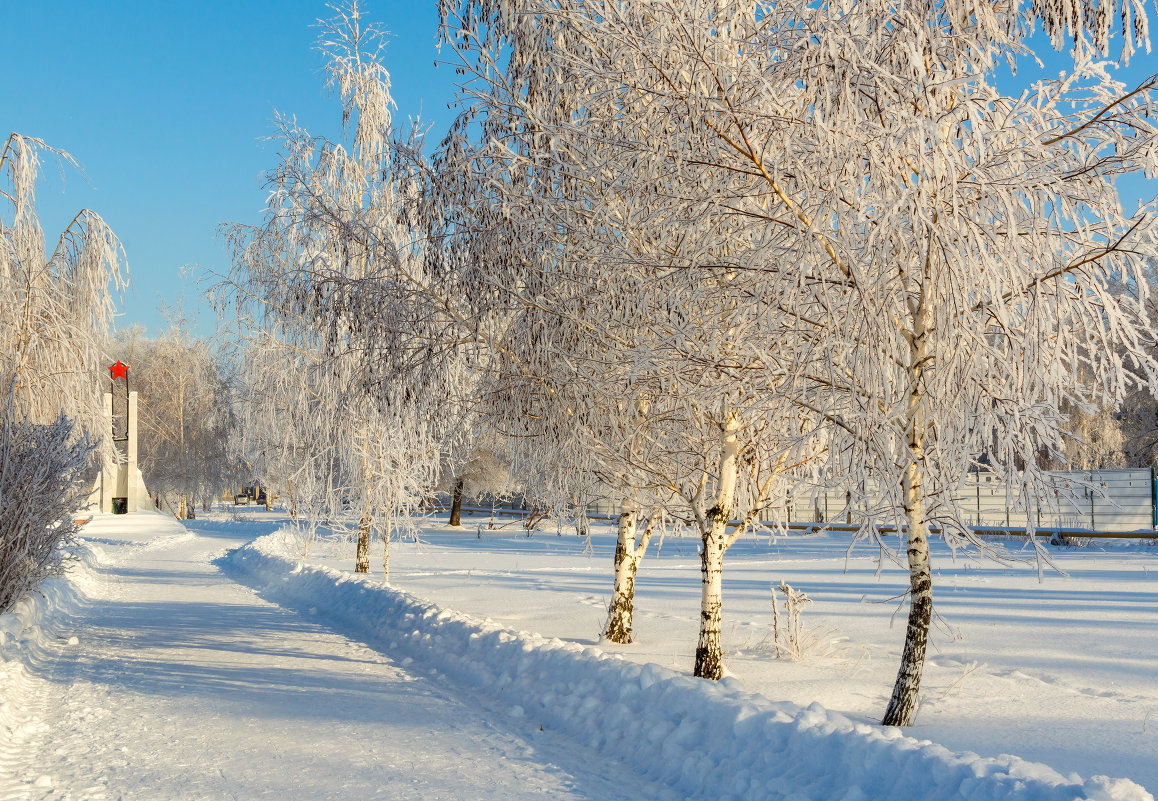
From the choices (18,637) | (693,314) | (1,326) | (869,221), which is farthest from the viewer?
(1,326)

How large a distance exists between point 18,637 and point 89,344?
509 cm

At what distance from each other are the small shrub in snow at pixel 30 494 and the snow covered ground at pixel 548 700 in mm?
565

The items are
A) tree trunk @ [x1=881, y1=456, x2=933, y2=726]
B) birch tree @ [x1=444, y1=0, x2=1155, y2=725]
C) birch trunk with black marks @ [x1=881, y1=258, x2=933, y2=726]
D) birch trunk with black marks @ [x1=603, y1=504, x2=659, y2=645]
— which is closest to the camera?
birch tree @ [x1=444, y1=0, x2=1155, y2=725]

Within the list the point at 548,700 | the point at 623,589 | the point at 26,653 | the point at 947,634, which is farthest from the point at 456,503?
the point at 548,700

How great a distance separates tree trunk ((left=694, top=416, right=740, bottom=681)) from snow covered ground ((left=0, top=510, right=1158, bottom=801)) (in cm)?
44

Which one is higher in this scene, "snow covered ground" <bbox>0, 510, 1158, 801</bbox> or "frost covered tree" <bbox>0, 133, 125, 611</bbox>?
"frost covered tree" <bbox>0, 133, 125, 611</bbox>

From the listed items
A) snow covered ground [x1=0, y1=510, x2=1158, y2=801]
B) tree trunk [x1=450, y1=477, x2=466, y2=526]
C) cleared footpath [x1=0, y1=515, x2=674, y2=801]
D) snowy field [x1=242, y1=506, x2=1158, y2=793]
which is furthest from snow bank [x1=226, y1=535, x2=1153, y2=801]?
tree trunk [x1=450, y1=477, x2=466, y2=526]

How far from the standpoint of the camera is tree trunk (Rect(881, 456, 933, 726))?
6.29 m

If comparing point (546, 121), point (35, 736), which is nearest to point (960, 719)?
point (546, 121)

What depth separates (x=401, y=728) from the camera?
6.64m

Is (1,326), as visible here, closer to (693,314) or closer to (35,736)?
(35,736)

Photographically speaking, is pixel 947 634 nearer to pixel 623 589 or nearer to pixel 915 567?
pixel 623 589

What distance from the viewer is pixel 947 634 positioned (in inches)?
387

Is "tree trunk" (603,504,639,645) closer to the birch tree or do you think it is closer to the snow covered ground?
the snow covered ground
